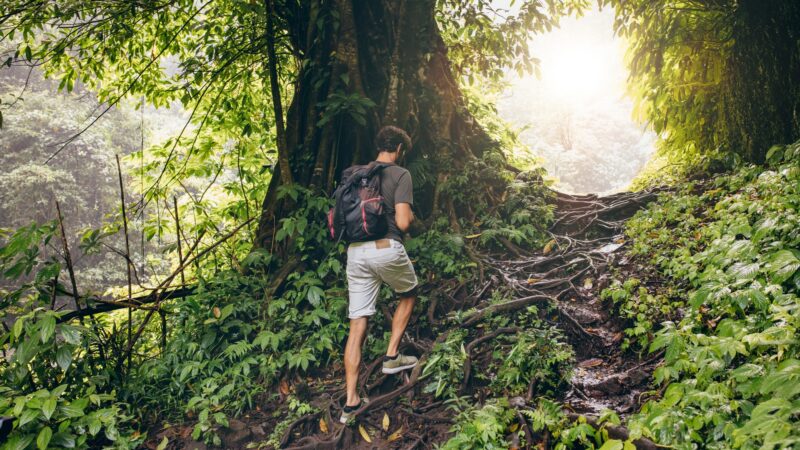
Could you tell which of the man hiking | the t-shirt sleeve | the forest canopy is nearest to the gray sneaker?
the man hiking

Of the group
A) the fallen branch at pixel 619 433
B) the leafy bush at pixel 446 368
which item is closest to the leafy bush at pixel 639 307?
the fallen branch at pixel 619 433

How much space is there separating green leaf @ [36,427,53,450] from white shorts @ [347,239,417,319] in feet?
6.95

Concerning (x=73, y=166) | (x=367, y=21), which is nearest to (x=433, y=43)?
(x=367, y=21)

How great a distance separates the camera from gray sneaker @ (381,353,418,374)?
3.74 meters

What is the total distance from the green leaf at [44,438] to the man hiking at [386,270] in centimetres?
196

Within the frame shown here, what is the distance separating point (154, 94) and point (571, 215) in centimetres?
622

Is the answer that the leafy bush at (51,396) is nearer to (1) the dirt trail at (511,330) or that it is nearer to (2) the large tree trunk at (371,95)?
(1) the dirt trail at (511,330)

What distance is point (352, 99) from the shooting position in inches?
188

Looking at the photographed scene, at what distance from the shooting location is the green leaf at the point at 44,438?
2807mm

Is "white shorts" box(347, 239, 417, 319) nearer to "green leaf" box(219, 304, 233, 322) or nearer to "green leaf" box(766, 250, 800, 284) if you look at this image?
"green leaf" box(219, 304, 233, 322)

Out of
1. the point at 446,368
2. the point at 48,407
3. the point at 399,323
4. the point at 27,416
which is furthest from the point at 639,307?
the point at 27,416

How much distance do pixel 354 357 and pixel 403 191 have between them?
1.41 metres

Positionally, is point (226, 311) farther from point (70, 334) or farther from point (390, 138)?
point (390, 138)

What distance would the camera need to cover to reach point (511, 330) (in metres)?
3.66
